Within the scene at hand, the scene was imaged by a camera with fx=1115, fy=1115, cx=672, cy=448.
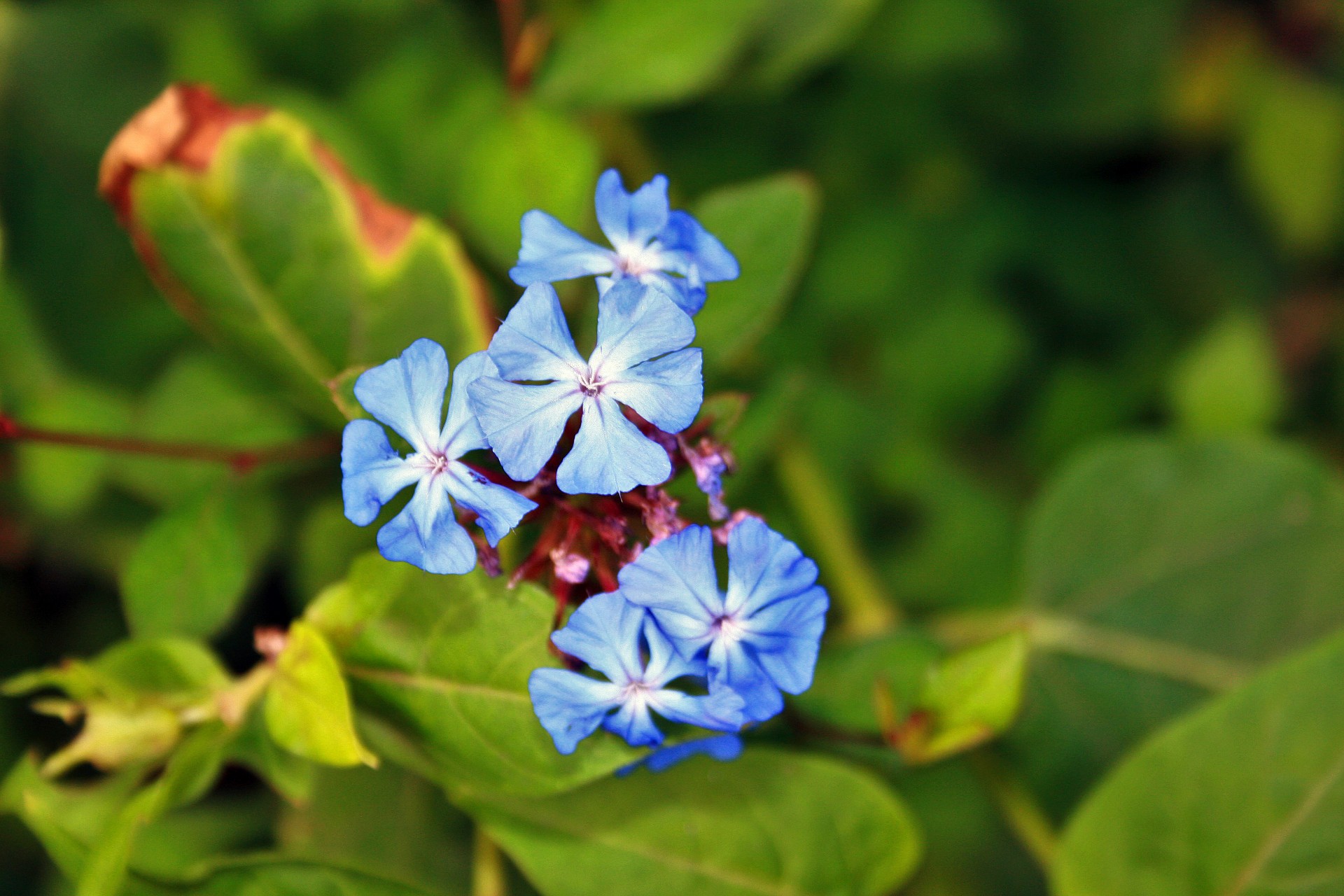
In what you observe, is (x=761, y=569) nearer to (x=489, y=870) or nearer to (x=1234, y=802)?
(x=489, y=870)

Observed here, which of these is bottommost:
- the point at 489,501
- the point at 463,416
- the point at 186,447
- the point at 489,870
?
the point at 489,870

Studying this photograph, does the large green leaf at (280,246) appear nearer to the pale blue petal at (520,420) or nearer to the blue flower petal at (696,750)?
the pale blue petal at (520,420)

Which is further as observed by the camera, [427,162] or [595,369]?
[427,162]

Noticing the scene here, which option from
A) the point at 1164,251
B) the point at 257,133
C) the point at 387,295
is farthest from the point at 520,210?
the point at 1164,251

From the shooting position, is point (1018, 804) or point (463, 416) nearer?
point (463, 416)

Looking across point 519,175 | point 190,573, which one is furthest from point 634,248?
point 190,573

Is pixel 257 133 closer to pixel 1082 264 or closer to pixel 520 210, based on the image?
→ pixel 520 210
